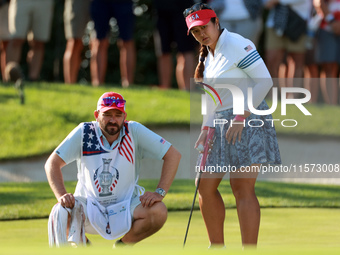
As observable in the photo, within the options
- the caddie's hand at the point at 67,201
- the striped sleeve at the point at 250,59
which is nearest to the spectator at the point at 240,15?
the striped sleeve at the point at 250,59

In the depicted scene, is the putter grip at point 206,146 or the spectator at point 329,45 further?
the spectator at point 329,45

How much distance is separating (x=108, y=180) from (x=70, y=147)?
296 millimetres

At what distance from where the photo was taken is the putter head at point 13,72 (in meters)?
11.0

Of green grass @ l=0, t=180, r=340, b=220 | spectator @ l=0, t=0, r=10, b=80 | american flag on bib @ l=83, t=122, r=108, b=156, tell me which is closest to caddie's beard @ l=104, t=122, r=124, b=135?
american flag on bib @ l=83, t=122, r=108, b=156

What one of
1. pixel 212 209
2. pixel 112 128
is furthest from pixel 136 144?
pixel 212 209

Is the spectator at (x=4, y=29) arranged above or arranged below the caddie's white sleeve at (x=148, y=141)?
above

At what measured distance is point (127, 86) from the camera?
11711mm

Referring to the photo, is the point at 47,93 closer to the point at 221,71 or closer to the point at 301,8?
the point at 301,8

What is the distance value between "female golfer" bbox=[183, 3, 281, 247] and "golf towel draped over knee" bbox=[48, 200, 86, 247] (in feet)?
2.57

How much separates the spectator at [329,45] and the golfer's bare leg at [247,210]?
21.1 feet

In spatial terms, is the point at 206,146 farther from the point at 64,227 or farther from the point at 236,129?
the point at 64,227

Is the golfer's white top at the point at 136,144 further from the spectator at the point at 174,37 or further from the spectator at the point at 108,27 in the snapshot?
the spectator at the point at 174,37

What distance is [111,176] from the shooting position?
200 inches

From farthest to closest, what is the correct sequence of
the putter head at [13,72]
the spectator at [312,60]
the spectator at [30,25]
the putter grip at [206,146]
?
the spectator at [312,60] → the spectator at [30,25] → the putter head at [13,72] → the putter grip at [206,146]
